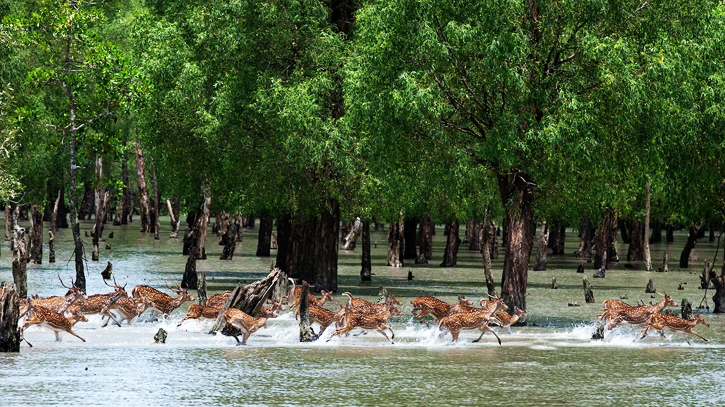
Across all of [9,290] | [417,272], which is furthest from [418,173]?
[417,272]

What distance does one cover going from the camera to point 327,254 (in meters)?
43.5

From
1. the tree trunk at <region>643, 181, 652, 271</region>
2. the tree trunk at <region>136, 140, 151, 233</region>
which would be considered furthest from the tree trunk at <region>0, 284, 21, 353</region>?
the tree trunk at <region>136, 140, 151, 233</region>

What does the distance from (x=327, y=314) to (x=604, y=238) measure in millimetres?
34391

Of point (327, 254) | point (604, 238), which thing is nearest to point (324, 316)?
point (327, 254)

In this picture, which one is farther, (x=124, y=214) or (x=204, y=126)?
(x=124, y=214)

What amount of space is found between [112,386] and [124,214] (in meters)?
105

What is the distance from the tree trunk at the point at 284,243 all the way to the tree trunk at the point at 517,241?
19833 mm

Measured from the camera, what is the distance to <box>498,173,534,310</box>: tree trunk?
108ft

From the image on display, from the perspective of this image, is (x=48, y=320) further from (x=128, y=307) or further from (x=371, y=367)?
(x=371, y=367)

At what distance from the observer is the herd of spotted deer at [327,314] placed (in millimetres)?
26859

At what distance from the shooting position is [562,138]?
30438 mm

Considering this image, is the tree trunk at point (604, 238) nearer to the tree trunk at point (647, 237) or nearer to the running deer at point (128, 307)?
the tree trunk at point (647, 237)

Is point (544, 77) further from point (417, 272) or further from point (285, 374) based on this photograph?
point (417, 272)

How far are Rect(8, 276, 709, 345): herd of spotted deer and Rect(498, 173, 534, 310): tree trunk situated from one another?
2.77 ft
